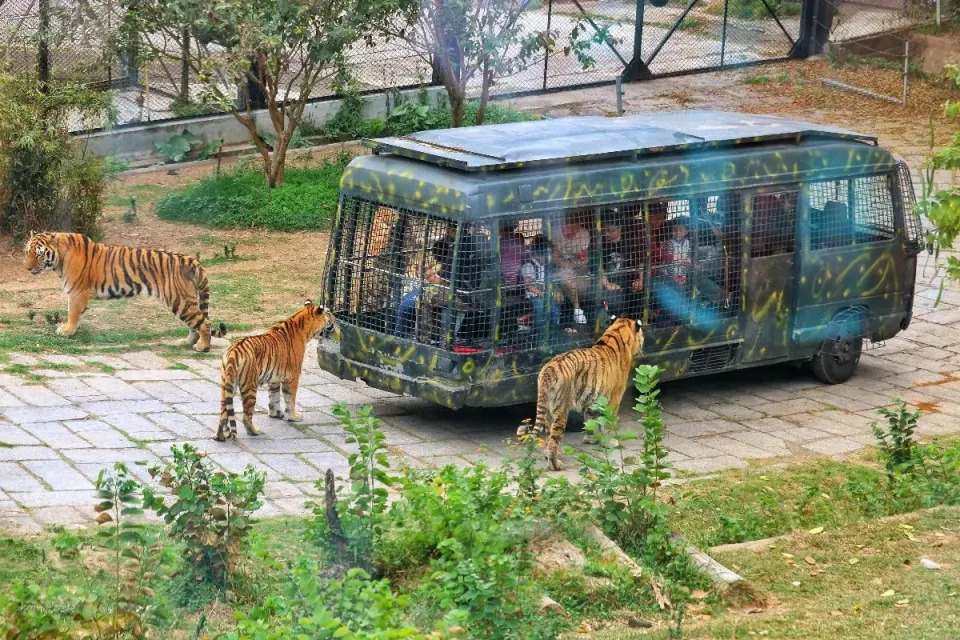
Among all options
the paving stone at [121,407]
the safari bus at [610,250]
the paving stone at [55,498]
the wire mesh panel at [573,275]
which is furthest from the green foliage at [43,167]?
the wire mesh panel at [573,275]

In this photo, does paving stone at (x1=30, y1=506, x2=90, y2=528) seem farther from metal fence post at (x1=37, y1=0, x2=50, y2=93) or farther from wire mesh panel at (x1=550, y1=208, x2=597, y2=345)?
metal fence post at (x1=37, y1=0, x2=50, y2=93)

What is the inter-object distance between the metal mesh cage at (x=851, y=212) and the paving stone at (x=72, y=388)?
230 inches

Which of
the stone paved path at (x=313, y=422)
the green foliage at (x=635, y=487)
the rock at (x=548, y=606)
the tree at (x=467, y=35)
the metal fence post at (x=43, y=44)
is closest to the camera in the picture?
the rock at (x=548, y=606)

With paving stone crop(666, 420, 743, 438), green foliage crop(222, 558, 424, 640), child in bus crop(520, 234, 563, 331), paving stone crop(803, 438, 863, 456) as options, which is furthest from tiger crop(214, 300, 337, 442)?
green foliage crop(222, 558, 424, 640)

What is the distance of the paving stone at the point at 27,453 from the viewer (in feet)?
31.1

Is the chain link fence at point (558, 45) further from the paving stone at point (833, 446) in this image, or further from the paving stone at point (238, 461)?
the paving stone at point (833, 446)

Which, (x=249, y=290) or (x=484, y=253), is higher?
(x=484, y=253)

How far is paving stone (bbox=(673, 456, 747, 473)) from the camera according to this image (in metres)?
10.2

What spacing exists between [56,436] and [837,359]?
21.0 ft

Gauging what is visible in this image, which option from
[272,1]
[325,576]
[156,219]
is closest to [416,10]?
[272,1]

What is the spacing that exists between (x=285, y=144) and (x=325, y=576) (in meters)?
10.1

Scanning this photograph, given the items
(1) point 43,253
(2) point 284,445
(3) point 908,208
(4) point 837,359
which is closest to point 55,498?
(2) point 284,445

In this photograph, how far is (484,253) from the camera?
10.1 meters

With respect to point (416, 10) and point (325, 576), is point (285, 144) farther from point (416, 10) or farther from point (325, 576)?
point (325, 576)
